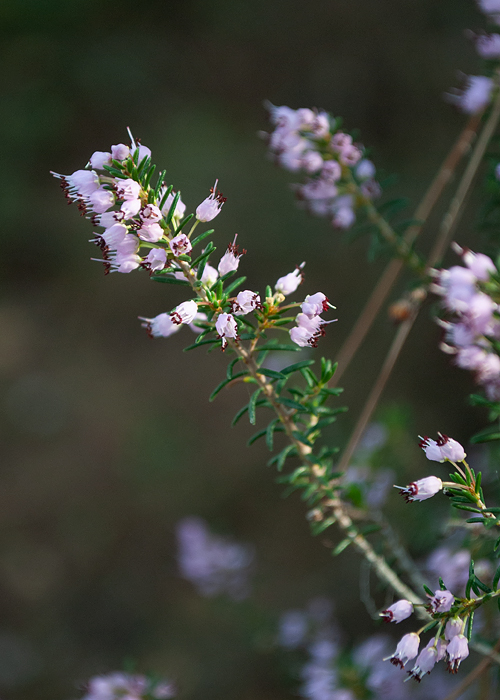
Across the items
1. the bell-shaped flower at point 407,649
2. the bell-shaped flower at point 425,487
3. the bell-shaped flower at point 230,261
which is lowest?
the bell-shaped flower at point 407,649

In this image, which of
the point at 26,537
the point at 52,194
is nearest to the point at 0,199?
the point at 52,194

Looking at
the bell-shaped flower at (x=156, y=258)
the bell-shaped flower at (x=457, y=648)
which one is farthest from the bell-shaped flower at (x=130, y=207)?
the bell-shaped flower at (x=457, y=648)

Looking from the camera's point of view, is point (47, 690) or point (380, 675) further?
point (47, 690)

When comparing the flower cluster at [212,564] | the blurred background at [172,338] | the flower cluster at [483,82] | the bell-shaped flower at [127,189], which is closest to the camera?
the bell-shaped flower at [127,189]

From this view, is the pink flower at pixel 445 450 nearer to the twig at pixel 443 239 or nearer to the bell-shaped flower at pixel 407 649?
the bell-shaped flower at pixel 407 649

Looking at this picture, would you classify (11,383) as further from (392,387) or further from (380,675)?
(380,675)

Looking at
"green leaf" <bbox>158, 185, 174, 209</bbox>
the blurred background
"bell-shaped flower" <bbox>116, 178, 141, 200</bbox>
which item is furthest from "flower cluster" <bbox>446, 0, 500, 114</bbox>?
the blurred background
